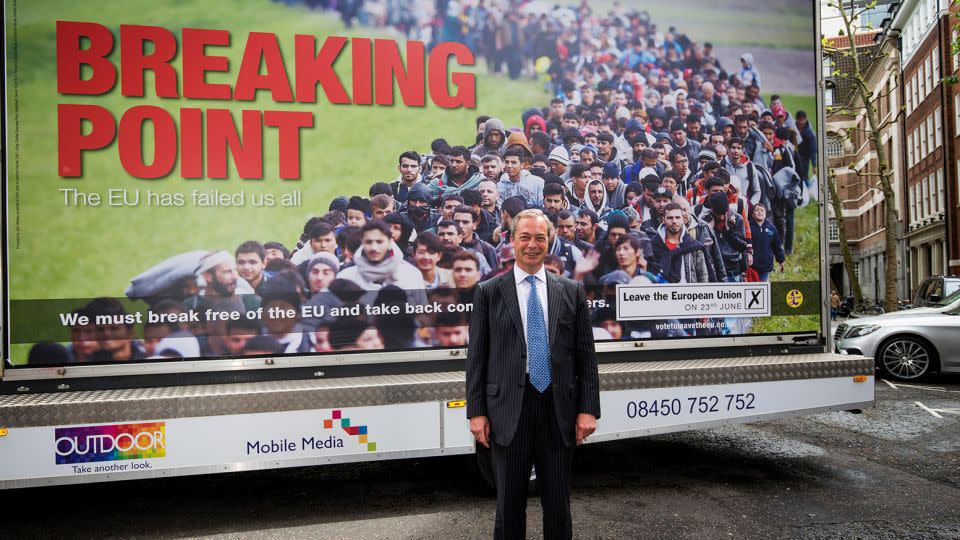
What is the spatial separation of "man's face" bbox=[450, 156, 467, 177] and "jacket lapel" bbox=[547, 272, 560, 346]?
Result: 1.43 m

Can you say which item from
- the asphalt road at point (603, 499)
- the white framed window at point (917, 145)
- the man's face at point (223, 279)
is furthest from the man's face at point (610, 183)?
the white framed window at point (917, 145)

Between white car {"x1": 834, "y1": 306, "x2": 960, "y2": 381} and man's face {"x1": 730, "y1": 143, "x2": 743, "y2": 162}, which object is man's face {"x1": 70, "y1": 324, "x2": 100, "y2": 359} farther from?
white car {"x1": 834, "y1": 306, "x2": 960, "y2": 381}

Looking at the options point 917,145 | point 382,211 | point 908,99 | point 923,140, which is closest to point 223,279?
point 382,211

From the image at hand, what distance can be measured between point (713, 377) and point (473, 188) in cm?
206

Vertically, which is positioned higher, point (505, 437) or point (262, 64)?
point (262, 64)

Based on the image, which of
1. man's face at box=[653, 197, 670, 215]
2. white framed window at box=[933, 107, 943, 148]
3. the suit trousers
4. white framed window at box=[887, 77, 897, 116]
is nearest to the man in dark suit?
the suit trousers

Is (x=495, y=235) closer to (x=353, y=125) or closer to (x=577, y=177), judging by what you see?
(x=577, y=177)

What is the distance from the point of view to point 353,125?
440 cm

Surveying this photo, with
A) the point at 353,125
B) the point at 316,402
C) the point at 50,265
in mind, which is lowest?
the point at 316,402

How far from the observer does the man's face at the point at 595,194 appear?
15.6ft

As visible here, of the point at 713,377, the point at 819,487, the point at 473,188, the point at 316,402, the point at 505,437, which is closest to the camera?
the point at 505,437

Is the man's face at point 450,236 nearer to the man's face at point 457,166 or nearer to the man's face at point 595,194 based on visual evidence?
the man's face at point 457,166

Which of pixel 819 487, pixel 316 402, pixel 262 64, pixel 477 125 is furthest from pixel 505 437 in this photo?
pixel 819 487

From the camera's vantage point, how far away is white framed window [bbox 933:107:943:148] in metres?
33.3
